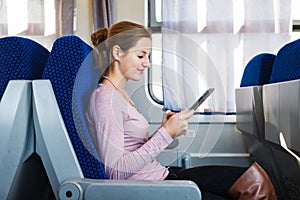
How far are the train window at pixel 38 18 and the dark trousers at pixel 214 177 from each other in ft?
4.90

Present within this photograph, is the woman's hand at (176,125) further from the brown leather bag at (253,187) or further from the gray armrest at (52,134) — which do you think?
the brown leather bag at (253,187)

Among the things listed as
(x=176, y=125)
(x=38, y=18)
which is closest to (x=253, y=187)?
(x=176, y=125)

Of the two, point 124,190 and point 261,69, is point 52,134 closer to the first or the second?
point 124,190

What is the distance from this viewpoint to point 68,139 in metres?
1.00

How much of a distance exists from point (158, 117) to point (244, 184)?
1208 mm

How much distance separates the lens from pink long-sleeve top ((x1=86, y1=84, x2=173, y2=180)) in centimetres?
111

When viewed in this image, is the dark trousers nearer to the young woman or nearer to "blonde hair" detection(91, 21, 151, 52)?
the young woman

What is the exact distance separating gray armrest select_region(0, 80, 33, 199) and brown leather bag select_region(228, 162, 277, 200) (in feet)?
2.87

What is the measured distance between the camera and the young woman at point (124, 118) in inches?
44.0

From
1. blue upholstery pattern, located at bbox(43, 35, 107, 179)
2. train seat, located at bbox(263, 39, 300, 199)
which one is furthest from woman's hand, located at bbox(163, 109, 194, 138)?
train seat, located at bbox(263, 39, 300, 199)

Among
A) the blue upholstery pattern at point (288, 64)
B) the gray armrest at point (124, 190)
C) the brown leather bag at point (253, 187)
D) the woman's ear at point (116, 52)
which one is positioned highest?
the woman's ear at point (116, 52)

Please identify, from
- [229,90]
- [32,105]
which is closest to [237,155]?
[229,90]

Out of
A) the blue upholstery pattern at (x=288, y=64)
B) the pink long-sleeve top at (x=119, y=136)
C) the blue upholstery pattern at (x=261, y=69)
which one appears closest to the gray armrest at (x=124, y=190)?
the pink long-sleeve top at (x=119, y=136)

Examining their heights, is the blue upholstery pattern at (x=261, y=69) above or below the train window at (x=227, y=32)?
below
